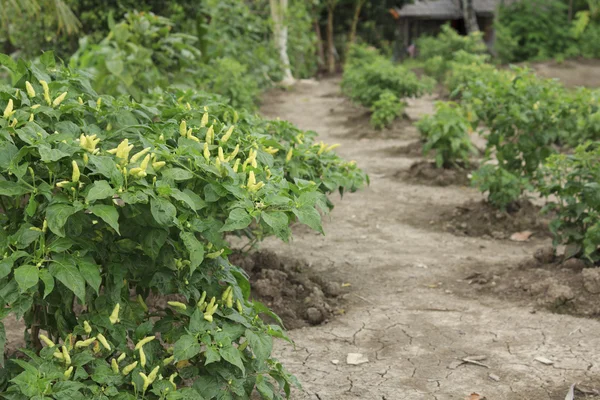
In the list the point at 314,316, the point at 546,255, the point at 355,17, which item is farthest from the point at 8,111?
the point at 355,17

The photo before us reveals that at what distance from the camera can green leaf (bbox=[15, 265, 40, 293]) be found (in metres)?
2.67

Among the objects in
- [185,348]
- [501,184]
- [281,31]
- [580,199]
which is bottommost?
[501,184]

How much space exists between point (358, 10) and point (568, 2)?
234 inches

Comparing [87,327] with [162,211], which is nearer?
[162,211]

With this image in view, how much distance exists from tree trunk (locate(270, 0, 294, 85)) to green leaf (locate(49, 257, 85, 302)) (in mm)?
16511

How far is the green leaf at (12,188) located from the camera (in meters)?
2.84

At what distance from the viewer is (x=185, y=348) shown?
9.87ft

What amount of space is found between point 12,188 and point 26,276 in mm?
343

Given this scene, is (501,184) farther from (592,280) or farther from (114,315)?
(114,315)

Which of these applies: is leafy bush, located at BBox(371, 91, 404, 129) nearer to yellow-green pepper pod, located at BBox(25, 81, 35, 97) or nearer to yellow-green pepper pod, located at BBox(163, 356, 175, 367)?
yellow-green pepper pod, located at BBox(25, 81, 35, 97)

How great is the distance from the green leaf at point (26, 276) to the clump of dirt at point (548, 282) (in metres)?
3.36

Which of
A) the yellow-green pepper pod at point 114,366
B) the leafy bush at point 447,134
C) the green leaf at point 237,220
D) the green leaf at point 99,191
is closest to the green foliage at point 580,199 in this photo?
the leafy bush at point 447,134

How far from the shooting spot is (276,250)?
6.28 metres

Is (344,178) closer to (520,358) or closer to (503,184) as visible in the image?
(520,358)
